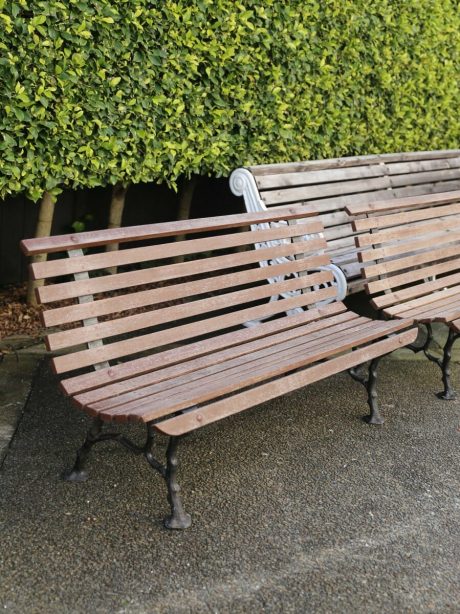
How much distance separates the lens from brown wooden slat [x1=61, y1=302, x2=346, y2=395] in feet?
10.3

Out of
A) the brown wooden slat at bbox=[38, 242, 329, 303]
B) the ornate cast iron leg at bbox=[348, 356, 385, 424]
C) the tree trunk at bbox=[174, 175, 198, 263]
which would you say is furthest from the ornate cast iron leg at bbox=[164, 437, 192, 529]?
the tree trunk at bbox=[174, 175, 198, 263]

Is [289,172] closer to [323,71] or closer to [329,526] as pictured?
[323,71]

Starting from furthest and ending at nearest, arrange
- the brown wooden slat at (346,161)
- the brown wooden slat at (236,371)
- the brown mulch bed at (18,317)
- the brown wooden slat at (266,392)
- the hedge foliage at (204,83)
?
the brown mulch bed at (18,317), the brown wooden slat at (346,161), the hedge foliage at (204,83), the brown wooden slat at (236,371), the brown wooden slat at (266,392)

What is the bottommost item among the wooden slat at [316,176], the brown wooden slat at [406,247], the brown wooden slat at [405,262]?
the brown wooden slat at [405,262]

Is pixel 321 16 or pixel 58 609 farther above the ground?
pixel 321 16

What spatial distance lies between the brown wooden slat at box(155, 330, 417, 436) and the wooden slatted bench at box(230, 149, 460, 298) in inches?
32.9

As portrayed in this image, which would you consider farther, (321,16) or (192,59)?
(321,16)

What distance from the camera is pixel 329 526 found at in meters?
3.05

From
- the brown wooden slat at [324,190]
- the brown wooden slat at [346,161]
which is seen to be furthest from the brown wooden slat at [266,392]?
the brown wooden slat at [346,161]

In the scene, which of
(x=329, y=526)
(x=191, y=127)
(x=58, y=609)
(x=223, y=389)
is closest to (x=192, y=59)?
(x=191, y=127)

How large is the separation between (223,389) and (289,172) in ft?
7.88

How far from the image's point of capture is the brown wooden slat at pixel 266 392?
110 inches

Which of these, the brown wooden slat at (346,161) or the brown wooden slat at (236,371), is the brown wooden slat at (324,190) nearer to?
the brown wooden slat at (346,161)

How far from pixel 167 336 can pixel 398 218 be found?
5.77 feet
